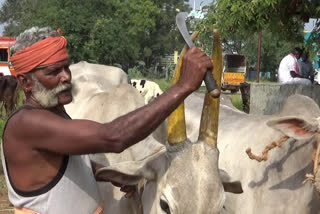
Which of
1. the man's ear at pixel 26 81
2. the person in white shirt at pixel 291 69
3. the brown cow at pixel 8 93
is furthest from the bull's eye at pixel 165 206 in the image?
the brown cow at pixel 8 93

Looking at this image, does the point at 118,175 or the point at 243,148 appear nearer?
the point at 118,175

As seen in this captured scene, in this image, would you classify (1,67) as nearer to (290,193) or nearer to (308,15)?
(308,15)

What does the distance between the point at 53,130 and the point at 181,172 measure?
2.28 feet

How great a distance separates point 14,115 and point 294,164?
2078 mm

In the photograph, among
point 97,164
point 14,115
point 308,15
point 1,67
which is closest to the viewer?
point 14,115

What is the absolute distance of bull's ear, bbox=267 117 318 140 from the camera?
3.76 meters

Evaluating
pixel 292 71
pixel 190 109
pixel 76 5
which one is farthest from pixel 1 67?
pixel 190 109

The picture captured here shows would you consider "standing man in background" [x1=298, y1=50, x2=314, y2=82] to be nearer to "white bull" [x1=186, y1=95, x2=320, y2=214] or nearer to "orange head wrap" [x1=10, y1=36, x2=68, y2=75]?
"white bull" [x1=186, y1=95, x2=320, y2=214]

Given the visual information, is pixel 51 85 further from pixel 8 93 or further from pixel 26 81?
pixel 8 93

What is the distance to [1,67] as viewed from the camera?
33.9 m

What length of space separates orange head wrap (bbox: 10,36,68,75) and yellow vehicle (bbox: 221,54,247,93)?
31938 mm

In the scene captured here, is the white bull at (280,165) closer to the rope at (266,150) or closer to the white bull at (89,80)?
the rope at (266,150)

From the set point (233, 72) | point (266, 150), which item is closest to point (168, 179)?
point (266, 150)

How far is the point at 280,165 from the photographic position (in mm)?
4074
